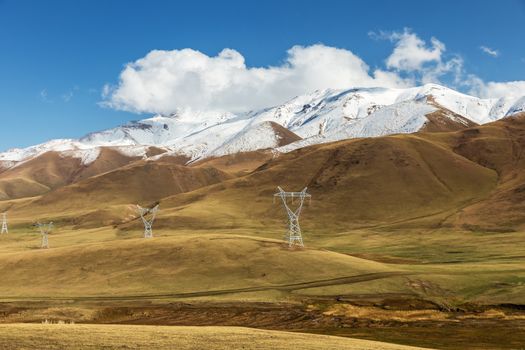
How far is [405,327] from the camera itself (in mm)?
81562

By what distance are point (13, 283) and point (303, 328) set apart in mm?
71599

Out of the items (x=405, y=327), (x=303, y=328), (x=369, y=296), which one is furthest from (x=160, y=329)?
(x=369, y=296)

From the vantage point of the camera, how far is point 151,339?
51.5 m

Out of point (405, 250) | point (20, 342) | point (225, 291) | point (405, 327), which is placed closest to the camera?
point (20, 342)

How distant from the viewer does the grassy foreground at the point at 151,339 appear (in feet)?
160

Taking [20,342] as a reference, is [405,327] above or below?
below

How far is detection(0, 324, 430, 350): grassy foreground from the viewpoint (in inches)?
1914

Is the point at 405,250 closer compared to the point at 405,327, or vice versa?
the point at 405,327

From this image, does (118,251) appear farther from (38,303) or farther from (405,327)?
(405,327)

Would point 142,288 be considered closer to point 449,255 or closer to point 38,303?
point 38,303

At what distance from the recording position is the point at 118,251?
139m

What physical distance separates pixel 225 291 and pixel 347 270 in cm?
2590

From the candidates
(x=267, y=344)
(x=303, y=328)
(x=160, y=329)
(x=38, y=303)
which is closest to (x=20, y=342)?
(x=160, y=329)

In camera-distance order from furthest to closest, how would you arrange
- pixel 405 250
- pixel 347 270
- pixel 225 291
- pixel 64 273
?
pixel 405 250
pixel 64 273
pixel 347 270
pixel 225 291
